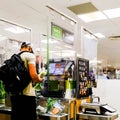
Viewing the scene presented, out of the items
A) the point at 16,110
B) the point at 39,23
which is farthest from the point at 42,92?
the point at 39,23

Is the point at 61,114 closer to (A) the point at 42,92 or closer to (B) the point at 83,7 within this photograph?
(A) the point at 42,92

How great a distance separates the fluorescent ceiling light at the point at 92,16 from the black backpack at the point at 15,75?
11.7 feet

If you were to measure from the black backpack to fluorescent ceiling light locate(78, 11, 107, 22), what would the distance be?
3.57 metres

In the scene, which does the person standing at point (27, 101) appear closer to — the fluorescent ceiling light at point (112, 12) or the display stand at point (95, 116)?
the display stand at point (95, 116)

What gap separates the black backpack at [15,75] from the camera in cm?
260

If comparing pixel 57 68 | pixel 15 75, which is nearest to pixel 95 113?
pixel 57 68

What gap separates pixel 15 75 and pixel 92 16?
153 inches

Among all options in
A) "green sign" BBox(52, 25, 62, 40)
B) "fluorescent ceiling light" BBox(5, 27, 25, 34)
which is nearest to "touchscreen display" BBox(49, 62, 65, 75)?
"green sign" BBox(52, 25, 62, 40)

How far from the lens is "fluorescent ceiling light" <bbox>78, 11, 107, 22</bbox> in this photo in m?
5.79

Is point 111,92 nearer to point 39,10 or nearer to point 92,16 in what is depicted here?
point 92,16

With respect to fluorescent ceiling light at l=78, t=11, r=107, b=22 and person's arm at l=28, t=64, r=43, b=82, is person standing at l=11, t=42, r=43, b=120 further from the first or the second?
fluorescent ceiling light at l=78, t=11, r=107, b=22

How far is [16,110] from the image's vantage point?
271cm

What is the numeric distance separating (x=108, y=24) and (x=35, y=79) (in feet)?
15.6

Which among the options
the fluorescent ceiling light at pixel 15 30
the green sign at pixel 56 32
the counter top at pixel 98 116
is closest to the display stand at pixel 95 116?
the counter top at pixel 98 116
